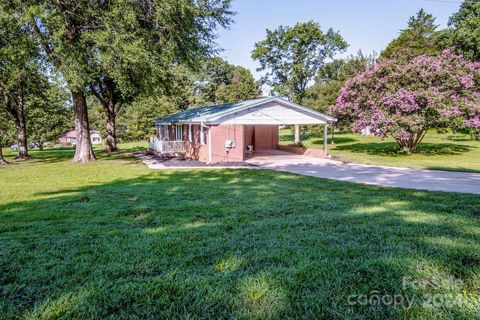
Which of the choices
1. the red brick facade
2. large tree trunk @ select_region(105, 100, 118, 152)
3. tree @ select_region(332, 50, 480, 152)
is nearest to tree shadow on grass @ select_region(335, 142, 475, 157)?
tree @ select_region(332, 50, 480, 152)

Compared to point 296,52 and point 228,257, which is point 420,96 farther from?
point 228,257

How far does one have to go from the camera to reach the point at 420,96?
18203 mm

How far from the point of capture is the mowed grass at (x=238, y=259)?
7.88 ft

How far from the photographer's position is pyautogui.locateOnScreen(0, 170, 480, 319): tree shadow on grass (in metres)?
2.43

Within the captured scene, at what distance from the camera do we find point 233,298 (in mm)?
2498

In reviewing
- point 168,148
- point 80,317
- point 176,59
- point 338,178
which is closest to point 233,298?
point 80,317

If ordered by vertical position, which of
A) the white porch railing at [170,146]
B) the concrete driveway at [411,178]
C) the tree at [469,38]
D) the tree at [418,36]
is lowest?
the concrete driveway at [411,178]

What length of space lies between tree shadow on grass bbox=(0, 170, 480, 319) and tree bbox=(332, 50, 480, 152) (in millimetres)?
13506

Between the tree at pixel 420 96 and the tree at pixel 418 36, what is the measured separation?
89.8ft

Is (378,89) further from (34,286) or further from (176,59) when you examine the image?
(34,286)

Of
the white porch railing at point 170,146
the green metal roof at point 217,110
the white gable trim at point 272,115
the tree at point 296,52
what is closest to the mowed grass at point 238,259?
the white gable trim at point 272,115

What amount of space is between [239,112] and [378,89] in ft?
31.8

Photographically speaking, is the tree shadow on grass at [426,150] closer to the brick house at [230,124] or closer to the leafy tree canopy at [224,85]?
the brick house at [230,124]

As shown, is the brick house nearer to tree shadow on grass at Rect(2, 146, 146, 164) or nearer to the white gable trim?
the white gable trim
